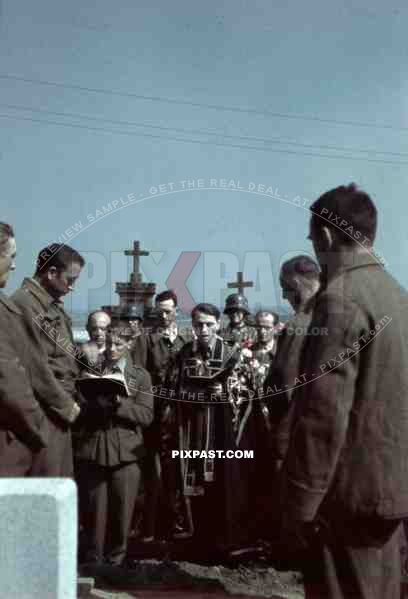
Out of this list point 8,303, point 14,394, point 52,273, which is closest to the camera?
point 14,394

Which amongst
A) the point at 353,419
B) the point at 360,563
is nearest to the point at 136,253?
the point at 353,419

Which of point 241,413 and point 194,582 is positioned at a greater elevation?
point 241,413

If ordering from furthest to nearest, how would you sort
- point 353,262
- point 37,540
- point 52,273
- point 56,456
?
1. point 52,273
2. point 56,456
3. point 353,262
4. point 37,540

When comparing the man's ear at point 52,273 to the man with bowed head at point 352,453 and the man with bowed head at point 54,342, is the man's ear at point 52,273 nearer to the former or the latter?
the man with bowed head at point 54,342

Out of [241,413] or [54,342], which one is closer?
[54,342]

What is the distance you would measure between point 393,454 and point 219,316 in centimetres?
141

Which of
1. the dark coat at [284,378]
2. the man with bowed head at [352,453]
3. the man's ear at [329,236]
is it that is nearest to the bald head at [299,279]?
the dark coat at [284,378]

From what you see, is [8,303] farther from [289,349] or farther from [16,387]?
[289,349]

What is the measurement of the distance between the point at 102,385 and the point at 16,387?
62 centimetres

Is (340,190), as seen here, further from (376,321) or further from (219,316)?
(219,316)

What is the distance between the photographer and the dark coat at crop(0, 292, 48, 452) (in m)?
3.38

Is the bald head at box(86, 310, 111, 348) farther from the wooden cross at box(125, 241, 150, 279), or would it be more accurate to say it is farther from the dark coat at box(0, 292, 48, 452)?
the dark coat at box(0, 292, 48, 452)

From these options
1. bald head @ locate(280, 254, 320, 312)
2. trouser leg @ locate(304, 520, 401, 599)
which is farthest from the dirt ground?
bald head @ locate(280, 254, 320, 312)

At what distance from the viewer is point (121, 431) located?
401 cm
